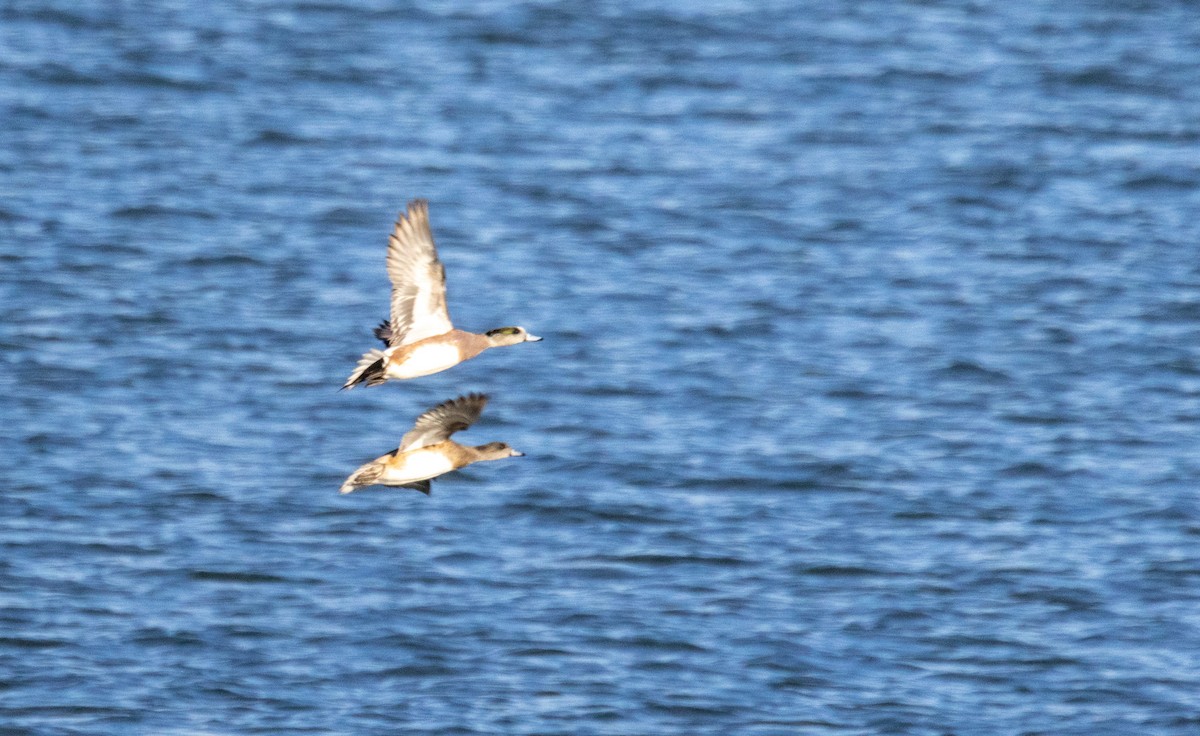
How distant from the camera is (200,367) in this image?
20719mm

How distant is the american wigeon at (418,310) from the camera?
8.06 meters

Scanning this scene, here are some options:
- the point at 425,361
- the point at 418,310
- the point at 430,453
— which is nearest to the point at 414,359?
the point at 425,361

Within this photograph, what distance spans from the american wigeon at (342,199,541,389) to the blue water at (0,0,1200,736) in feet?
20.1

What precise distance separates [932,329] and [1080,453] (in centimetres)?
386

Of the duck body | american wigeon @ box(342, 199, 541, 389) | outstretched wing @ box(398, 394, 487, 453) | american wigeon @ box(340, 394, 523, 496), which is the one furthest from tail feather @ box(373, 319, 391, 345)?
outstretched wing @ box(398, 394, 487, 453)

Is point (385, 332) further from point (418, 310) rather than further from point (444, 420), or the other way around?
point (444, 420)

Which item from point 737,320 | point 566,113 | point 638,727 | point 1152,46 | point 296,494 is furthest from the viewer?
point 1152,46

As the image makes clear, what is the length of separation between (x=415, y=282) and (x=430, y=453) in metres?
0.71

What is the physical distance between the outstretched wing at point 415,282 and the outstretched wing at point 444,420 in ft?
1.60

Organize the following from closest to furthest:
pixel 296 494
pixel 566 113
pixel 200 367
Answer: pixel 296 494 < pixel 200 367 < pixel 566 113

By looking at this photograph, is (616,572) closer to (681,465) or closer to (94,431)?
(681,465)

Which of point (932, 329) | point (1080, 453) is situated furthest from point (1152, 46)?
point (1080, 453)

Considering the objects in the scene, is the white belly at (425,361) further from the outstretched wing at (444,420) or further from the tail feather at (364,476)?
the tail feather at (364,476)

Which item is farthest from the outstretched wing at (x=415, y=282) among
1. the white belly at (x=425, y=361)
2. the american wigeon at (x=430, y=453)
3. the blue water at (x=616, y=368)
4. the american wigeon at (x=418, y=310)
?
the blue water at (x=616, y=368)
